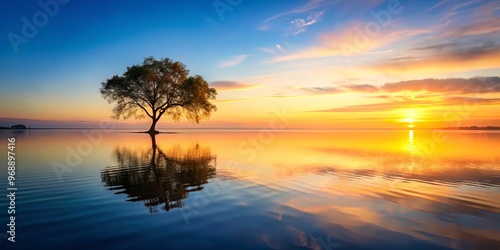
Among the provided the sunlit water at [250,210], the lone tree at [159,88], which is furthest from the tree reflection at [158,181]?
the lone tree at [159,88]

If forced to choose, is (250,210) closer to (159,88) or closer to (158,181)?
(158,181)

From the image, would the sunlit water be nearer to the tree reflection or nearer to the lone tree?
the tree reflection

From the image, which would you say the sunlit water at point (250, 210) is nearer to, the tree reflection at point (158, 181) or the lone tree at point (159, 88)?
the tree reflection at point (158, 181)

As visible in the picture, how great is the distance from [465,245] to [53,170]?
1753cm

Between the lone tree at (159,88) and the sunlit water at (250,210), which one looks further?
the lone tree at (159,88)

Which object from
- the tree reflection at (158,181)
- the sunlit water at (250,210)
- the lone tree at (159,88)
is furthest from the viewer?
the lone tree at (159,88)

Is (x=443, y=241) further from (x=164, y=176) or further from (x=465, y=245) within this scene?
(x=164, y=176)

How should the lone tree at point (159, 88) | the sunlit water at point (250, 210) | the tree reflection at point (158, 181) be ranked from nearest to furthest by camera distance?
the sunlit water at point (250, 210) → the tree reflection at point (158, 181) → the lone tree at point (159, 88)

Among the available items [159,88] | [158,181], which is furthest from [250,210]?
[159,88]

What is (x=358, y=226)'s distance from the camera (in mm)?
7105

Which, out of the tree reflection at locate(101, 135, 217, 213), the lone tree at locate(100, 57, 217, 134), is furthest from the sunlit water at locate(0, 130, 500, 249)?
the lone tree at locate(100, 57, 217, 134)

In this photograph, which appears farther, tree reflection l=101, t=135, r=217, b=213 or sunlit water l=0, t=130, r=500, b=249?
tree reflection l=101, t=135, r=217, b=213

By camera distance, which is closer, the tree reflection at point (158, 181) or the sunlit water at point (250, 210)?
the sunlit water at point (250, 210)

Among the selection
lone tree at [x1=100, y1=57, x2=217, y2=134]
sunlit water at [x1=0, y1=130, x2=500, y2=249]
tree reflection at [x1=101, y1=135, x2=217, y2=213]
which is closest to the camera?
sunlit water at [x1=0, y1=130, x2=500, y2=249]
